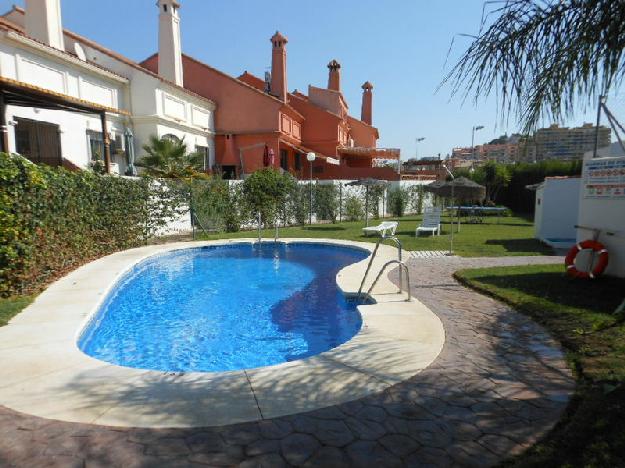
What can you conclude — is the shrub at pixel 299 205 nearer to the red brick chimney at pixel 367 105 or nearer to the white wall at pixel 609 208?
the white wall at pixel 609 208

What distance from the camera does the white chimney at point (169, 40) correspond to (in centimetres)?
2470

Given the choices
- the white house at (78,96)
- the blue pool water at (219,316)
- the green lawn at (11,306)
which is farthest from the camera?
the white house at (78,96)

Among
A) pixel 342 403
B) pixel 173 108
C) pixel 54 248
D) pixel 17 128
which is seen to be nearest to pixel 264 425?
pixel 342 403

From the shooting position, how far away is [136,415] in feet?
11.1

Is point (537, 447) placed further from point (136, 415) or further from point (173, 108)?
point (173, 108)

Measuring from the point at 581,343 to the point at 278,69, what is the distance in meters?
30.8

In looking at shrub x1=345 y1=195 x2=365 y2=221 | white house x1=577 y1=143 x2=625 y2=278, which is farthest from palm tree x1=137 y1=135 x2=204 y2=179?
white house x1=577 y1=143 x2=625 y2=278

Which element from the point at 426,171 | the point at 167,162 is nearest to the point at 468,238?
the point at 167,162

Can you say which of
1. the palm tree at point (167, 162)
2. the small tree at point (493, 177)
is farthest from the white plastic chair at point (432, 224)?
the small tree at point (493, 177)

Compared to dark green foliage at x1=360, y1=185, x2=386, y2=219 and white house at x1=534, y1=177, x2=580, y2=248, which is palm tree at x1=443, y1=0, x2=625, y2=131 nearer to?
white house at x1=534, y1=177, x2=580, y2=248

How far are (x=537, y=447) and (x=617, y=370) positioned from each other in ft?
5.90

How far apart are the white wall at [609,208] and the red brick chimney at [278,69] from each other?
26188 millimetres

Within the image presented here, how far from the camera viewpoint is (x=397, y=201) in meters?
26.3

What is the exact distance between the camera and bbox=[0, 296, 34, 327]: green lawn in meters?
5.95
